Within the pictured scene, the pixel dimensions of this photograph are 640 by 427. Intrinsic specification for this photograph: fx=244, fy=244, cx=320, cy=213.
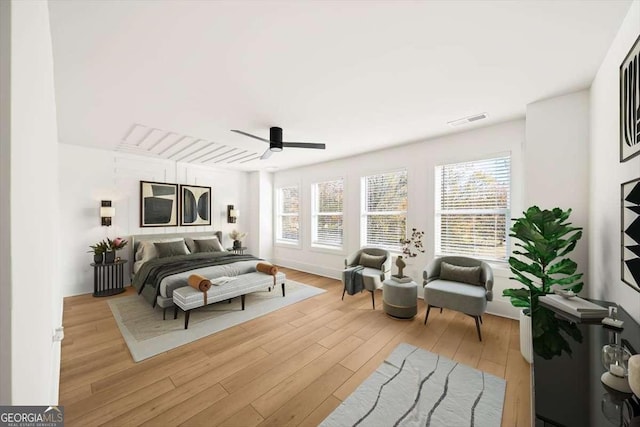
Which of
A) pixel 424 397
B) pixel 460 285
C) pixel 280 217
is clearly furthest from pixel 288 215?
pixel 424 397

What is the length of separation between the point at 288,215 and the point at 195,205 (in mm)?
2313

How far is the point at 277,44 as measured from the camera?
1813 mm

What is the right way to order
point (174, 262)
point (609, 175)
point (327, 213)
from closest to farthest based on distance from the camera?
point (609, 175)
point (174, 262)
point (327, 213)

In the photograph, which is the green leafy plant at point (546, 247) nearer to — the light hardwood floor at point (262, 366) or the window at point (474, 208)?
the light hardwood floor at point (262, 366)

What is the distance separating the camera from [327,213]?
575cm

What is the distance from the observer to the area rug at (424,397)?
5.69ft

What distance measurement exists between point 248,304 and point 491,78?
4.16 metres

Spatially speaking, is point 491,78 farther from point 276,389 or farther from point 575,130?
point 276,389

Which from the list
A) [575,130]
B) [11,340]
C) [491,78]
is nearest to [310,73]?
[491,78]

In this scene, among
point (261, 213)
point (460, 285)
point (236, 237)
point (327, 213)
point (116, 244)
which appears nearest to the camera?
point (460, 285)

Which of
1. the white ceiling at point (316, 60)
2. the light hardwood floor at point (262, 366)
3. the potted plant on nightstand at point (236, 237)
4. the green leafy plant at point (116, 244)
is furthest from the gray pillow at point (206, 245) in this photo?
the white ceiling at point (316, 60)

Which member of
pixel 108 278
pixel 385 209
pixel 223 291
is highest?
pixel 385 209

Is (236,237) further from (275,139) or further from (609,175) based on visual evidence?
(609,175)

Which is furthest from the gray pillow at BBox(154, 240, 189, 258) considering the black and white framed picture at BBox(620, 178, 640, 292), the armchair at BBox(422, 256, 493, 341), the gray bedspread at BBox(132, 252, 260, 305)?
the black and white framed picture at BBox(620, 178, 640, 292)
